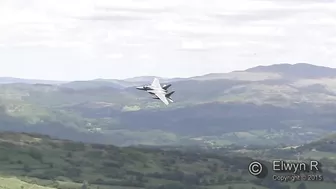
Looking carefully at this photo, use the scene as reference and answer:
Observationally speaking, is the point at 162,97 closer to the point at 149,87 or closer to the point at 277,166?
the point at 149,87

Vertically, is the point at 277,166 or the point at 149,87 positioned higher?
the point at 149,87

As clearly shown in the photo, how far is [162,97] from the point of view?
174000mm

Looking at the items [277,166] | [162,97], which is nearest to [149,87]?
[162,97]

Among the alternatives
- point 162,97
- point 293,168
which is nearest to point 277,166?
point 293,168

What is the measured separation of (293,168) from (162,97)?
40.1 metres

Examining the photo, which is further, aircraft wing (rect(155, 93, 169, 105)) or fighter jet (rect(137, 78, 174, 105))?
fighter jet (rect(137, 78, 174, 105))

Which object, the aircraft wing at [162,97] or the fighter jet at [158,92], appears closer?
the aircraft wing at [162,97]

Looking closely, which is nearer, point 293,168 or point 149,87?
point 293,168

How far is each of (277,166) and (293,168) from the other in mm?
11144

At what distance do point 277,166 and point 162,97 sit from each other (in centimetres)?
3774

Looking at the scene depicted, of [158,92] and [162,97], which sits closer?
[162,97]

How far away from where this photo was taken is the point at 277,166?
176750 mm

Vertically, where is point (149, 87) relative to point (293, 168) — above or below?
above

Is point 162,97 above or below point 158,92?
below
